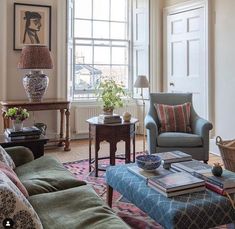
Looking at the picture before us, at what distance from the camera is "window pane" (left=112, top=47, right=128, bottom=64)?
20.4 feet

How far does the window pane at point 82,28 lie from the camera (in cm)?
590

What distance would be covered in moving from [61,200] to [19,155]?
0.87 m

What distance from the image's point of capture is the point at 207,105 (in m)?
4.90

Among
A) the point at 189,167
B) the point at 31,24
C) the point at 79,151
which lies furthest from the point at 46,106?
the point at 189,167

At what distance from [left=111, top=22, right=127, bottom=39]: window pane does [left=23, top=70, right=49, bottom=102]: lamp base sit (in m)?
1.98

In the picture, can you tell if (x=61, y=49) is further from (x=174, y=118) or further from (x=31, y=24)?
(x=174, y=118)

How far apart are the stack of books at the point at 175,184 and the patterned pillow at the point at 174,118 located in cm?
176

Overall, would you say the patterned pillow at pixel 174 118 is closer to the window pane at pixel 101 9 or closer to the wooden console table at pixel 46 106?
the wooden console table at pixel 46 106

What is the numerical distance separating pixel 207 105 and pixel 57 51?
2.48 meters

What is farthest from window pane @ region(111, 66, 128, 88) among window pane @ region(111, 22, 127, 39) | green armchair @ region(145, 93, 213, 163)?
green armchair @ region(145, 93, 213, 163)

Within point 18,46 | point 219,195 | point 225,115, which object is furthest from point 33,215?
point 18,46

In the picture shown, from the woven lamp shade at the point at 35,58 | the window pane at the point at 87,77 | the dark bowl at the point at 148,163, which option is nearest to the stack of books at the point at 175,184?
the dark bowl at the point at 148,163

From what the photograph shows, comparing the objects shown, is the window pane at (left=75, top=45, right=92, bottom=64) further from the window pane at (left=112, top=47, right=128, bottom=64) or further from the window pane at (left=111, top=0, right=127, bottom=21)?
the window pane at (left=111, top=0, right=127, bottom=21)

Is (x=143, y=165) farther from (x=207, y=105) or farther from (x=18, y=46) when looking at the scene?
(x=18, y=46)
